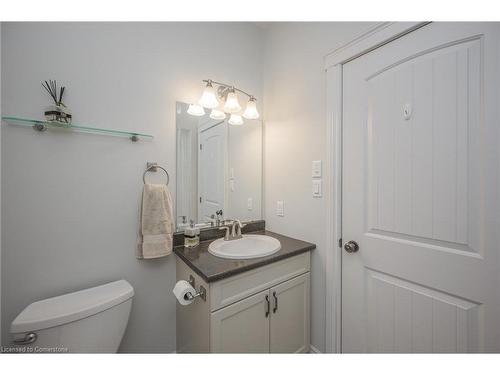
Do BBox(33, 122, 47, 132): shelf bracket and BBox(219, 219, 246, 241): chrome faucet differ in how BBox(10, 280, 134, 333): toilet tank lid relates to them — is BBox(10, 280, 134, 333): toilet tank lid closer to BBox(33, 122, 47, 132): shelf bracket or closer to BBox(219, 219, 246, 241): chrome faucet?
BBox(219, 219, 246, 241): chrome faucet

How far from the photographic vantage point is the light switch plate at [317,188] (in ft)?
4.13

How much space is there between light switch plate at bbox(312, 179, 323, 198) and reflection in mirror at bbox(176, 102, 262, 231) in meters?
0.51

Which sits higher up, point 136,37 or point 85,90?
point 136,37

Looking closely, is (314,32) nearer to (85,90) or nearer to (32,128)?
(85,90)

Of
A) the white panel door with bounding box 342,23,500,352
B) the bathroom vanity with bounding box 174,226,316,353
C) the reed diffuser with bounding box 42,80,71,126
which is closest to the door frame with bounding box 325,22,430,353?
the white panel door with bounding box 342,23,500,352

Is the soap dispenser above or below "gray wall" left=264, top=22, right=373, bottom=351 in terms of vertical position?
below

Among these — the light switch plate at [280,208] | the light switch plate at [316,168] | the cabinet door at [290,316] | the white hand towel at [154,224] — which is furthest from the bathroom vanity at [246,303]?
the light switch plate at [316,168]

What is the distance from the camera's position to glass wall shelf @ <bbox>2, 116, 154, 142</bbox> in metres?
0.88

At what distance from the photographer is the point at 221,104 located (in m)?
1.45

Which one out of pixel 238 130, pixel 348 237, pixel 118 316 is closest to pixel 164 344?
pixel 118 316

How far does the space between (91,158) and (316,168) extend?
1.28m

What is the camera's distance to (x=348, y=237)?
1.15m

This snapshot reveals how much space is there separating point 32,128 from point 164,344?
1.40 metres

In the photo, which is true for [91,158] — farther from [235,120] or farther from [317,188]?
[317,188]
